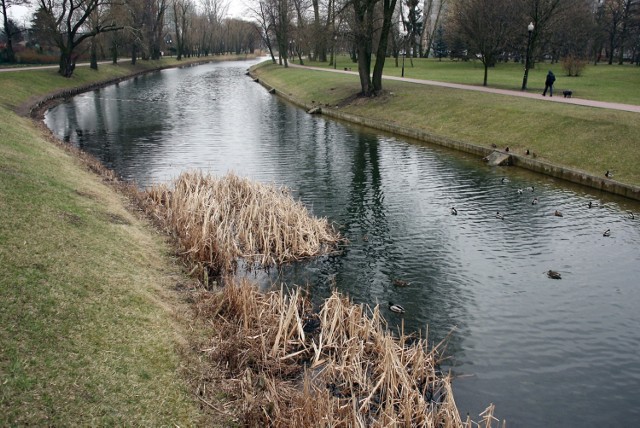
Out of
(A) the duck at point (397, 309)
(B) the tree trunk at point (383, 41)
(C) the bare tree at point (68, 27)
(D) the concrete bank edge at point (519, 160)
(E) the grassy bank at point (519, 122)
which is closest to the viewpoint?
(A) the duck at point (397, 309)

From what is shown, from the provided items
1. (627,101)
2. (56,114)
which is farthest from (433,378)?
(56,114)

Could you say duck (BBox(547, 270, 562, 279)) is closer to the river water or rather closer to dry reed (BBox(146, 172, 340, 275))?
the river water

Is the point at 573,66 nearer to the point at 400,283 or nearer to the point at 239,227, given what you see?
the point at 400,283

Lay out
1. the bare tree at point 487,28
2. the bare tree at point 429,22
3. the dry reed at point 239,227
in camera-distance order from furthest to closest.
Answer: the bare tree at point 429,22
the bare tree at point 487,28
the dry reed at point 239,227

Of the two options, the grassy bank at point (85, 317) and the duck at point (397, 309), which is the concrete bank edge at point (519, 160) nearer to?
the duck at point (397, 309)

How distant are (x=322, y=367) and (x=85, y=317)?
4861 millimetres

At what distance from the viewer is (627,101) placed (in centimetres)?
3766

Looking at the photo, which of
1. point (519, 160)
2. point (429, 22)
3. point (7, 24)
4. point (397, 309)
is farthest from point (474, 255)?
point (429, 22)

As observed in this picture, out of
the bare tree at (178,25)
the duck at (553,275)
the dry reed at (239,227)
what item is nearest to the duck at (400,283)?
the dry reed at (239,227)

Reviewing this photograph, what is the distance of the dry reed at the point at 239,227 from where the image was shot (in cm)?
1580

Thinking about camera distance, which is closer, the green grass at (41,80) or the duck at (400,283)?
the duck at (400,283)

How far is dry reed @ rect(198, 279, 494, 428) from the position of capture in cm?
884

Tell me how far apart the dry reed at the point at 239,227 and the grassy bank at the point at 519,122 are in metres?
16.3

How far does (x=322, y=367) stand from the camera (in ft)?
36.6
